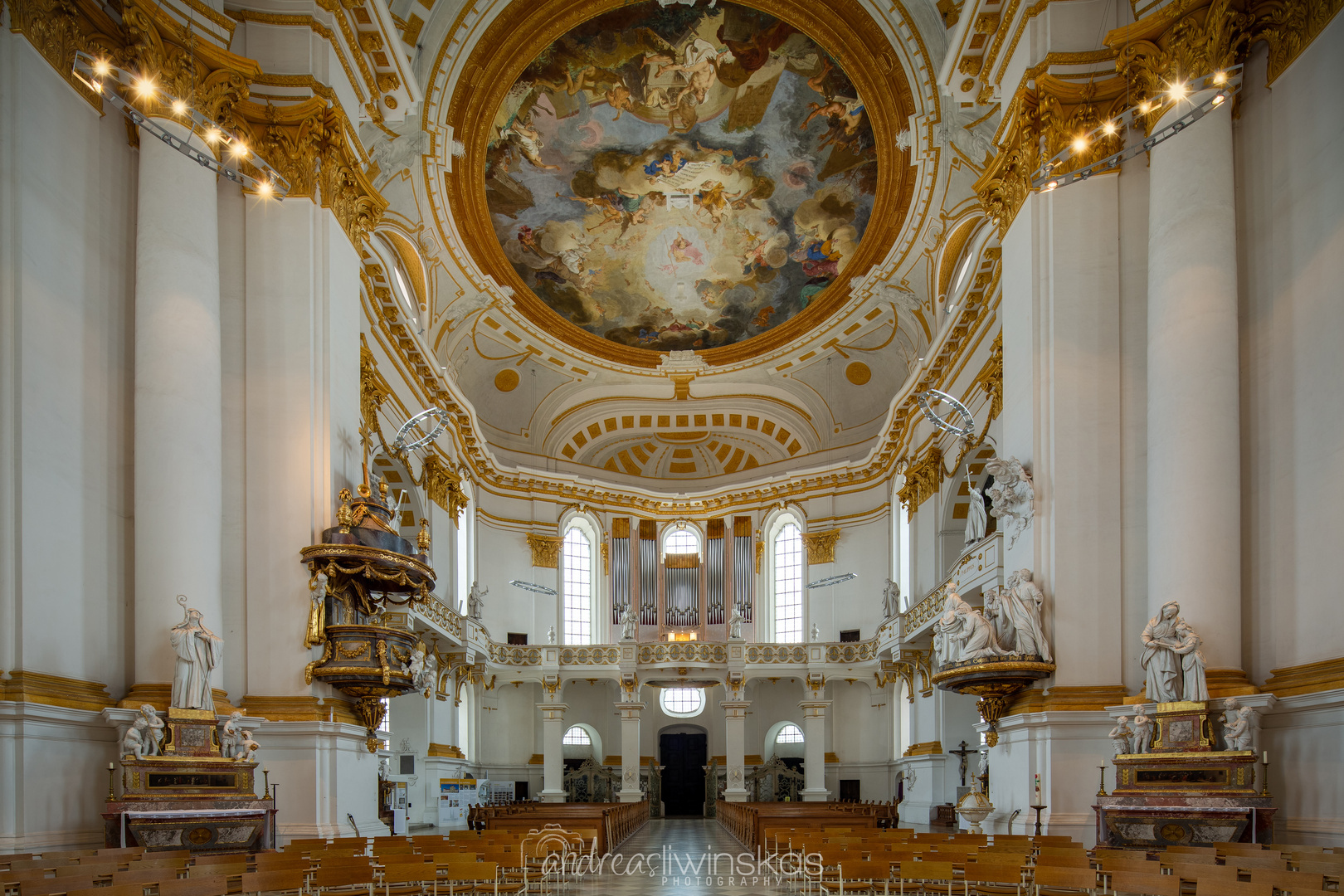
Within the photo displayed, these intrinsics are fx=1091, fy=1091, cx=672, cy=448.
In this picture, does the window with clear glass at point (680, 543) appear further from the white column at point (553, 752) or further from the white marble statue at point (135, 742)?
the white marble statue at point (135, 742)

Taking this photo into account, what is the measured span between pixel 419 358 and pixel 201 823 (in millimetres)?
14332

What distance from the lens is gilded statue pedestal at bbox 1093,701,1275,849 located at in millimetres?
11859

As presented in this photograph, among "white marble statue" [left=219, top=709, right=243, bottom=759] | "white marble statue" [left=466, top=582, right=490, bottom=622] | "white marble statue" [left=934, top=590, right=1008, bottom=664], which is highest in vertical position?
"white marble statue" [left=934, top=590, right=1008, bottom=664]

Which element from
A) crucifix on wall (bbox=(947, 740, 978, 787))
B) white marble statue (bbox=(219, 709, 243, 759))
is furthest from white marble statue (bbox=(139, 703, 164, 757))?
crucifix on wall (bbox=(947, 740, 978, 787))

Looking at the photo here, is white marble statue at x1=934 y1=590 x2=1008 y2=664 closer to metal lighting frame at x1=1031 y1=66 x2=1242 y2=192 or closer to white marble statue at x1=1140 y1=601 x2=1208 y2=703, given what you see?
white marble statue at x1=1140 y1=601 x2=1208 y2=703

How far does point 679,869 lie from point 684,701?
2154 cm

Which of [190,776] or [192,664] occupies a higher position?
[192,664]

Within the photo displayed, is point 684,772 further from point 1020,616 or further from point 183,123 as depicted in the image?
point 183,123

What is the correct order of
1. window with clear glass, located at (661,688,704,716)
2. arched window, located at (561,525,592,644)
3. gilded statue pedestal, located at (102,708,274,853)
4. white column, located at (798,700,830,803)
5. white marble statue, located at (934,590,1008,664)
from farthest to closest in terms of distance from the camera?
window with clear glass, located at (661,688,704,716) < arched window, located at (561,525,592,644) < white column, located at (798,700,830,803) < white marble statue, located at (934,590,1008,664) < gilded statue pedestal, located at (102,708,274,853)

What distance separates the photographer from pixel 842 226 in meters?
29.4

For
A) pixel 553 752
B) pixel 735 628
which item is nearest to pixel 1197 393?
pixel 735 628

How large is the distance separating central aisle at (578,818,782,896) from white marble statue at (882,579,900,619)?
8996 mm

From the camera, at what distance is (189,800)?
12586 mm

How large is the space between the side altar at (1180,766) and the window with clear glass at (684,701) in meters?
23.9
